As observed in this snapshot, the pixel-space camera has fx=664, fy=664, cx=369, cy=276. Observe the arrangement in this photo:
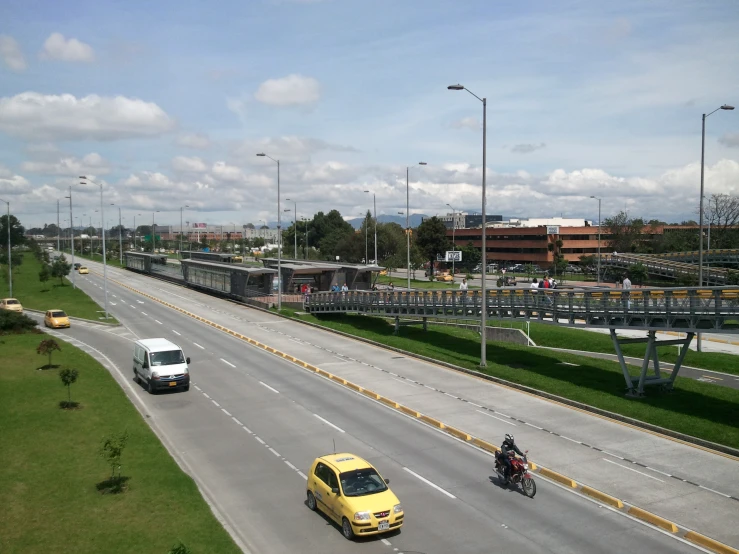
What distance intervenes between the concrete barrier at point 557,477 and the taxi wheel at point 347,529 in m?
6.73

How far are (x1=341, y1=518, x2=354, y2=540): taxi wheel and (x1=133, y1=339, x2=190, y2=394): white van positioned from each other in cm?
1520

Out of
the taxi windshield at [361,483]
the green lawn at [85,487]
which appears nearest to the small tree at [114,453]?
the green lawn at [85,487]

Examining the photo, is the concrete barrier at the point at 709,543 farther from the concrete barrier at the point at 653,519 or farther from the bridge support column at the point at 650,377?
the bridge support column at the point at 650,377

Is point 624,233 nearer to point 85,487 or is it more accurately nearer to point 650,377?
point 650,377

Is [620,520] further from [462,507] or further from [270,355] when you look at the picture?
[270,355]

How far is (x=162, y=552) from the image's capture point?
42.2 feet

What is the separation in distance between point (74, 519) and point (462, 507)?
28.9ft

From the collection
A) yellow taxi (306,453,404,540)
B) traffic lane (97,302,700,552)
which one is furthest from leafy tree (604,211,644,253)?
yellow taxi (306,453,404,540)

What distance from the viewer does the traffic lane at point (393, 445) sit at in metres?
14.8

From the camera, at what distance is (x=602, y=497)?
656 inches

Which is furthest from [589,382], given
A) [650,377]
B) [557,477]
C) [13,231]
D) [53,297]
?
[13,231]

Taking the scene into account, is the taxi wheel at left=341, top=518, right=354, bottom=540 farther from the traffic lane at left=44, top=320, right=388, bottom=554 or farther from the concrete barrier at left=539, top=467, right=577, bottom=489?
the concrete barrier at left=539, top=467, right=577, bottom=489

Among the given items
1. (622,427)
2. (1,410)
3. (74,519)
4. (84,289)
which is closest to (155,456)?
(74,519)

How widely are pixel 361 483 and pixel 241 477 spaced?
15.1ft
